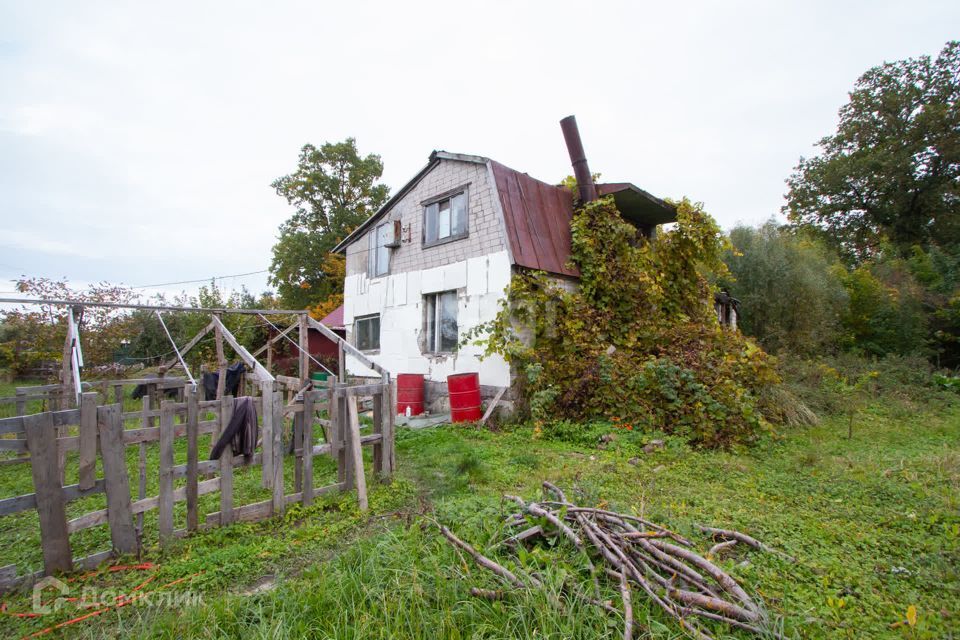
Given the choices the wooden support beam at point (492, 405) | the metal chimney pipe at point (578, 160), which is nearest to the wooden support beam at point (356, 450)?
the wooden support beam at point (492, 405)

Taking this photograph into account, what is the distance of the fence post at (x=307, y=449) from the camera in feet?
15.1

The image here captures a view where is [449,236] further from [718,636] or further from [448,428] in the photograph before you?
[718,636]

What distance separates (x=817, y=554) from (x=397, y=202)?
37.9 feet

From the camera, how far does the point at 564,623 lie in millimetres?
2391

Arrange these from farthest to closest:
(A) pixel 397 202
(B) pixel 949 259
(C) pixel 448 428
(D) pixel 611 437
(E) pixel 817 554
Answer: (B) pixel 949 259
(A) pixel 397 202
(C) pixel 448 428
(D) pixel 611 437
(E) pixel 817 554

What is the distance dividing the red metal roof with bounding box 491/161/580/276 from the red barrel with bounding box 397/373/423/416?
140 inches

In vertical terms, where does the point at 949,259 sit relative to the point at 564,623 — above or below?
above

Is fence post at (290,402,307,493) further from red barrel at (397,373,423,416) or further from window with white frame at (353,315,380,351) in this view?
window with white frame at (353,315,380,351)

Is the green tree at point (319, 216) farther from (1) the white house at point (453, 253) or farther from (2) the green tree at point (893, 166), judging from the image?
(2) the green tree at point (893, 166)

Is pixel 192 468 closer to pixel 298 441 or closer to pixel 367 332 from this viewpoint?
pixel 298 441

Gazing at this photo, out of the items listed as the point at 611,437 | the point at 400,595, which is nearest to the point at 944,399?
the point at 611,437

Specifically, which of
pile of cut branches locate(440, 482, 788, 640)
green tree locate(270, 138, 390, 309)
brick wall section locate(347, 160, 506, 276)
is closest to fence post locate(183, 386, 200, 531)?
pile of cut branches locate(440, 482, 788, 640)

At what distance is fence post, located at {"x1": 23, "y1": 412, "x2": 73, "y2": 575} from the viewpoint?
10.4ft

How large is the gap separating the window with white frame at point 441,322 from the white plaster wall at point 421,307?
0.17 meters
